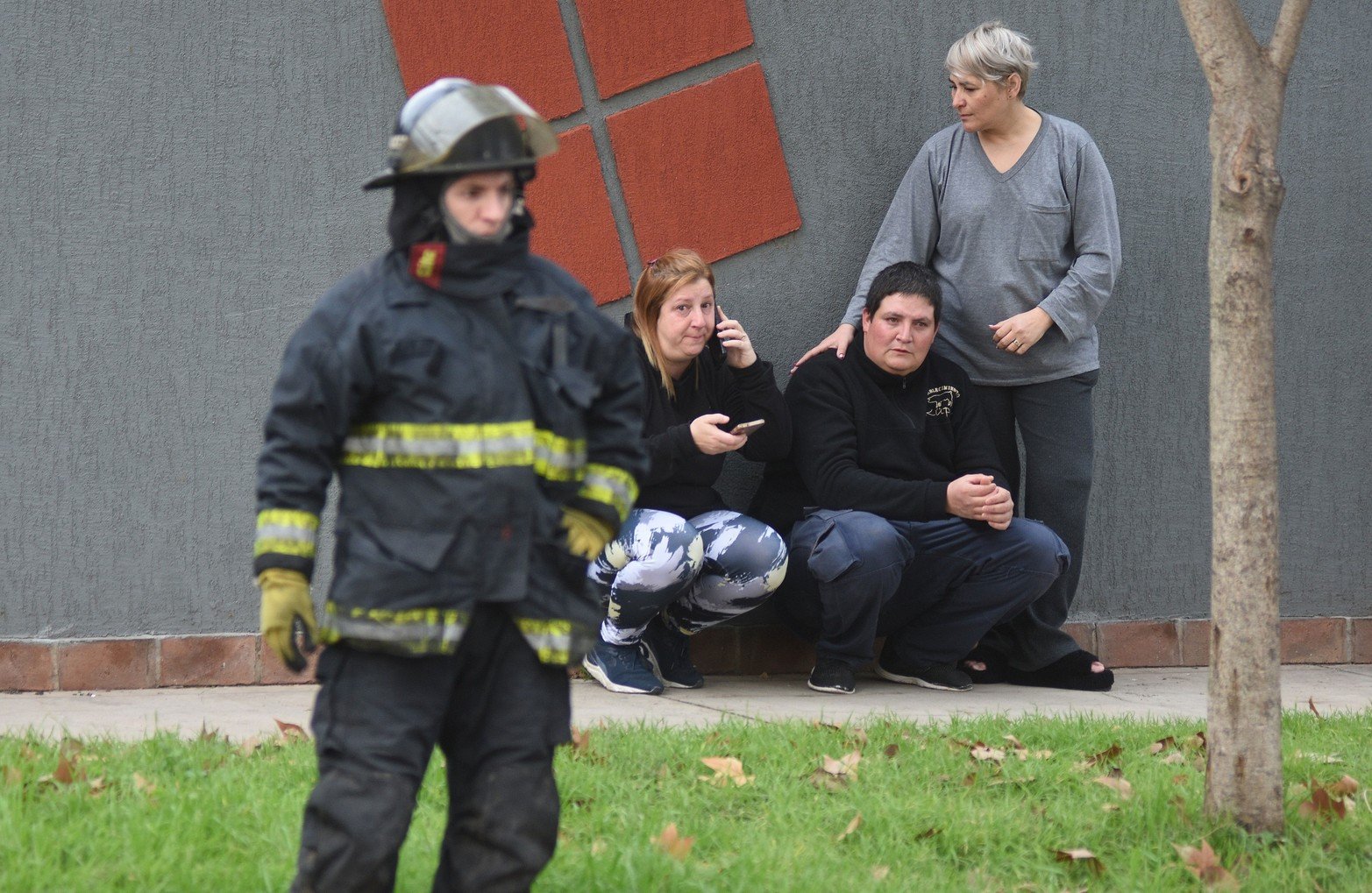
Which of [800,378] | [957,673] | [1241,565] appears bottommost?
[957,673]

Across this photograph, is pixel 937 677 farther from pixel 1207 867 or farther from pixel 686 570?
pixel 1207 867

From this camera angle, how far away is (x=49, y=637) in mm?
5156

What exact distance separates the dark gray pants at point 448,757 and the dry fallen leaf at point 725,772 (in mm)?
1105

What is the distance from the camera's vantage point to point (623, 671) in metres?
5.09

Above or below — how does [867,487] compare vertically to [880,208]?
below

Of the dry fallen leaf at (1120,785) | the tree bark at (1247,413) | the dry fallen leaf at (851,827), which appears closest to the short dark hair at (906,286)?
the tree bark at (1247,413)

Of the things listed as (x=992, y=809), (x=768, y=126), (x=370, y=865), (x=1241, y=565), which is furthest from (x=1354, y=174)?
(x=370, y=865)

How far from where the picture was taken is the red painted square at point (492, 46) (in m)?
5.32

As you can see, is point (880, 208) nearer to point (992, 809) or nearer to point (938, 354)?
point (938, 354)

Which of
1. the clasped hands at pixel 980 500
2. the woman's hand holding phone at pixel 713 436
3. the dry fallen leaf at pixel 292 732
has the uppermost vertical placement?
the woman's hand holding phone at pixel 713 436

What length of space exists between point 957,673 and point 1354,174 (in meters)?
2.65

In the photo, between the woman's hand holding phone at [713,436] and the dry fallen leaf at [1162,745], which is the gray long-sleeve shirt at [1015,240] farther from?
the dry fallen leaf at [1162,745]

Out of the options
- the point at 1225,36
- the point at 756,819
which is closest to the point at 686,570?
the point at 756,819

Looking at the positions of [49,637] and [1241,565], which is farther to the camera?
[49,637]
